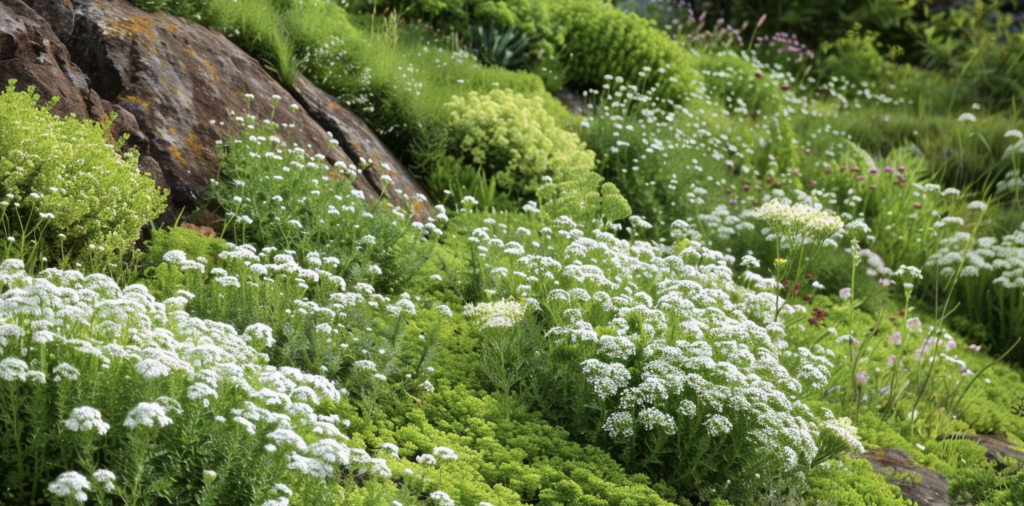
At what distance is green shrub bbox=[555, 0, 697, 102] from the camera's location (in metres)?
11.6

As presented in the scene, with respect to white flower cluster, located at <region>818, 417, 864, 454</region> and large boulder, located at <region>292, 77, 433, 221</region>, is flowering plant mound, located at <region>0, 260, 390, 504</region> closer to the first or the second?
white flower cluster, located at <region>818, 417, 864, 454</region>

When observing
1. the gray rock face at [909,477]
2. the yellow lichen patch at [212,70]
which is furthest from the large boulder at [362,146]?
the gray rock face at [909,477]

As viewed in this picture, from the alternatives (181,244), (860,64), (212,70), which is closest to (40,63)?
(212,70)

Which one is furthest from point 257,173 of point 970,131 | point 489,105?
point 970,131

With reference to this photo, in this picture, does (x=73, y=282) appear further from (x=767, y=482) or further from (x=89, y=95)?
(x=767, y=482)

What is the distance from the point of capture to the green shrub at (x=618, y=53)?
11562mm

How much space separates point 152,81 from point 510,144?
3.44 m

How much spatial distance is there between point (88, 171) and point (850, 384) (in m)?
5.36

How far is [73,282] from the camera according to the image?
3.99 m

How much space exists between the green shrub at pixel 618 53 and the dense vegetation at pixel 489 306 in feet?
0.28

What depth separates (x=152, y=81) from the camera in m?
6.24

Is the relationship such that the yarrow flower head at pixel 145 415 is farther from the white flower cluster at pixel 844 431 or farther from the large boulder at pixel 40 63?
the white flower cluster at pixel 844 431

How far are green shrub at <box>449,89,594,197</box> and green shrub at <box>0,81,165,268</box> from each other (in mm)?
3781

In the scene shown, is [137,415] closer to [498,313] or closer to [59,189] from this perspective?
[59,189]
